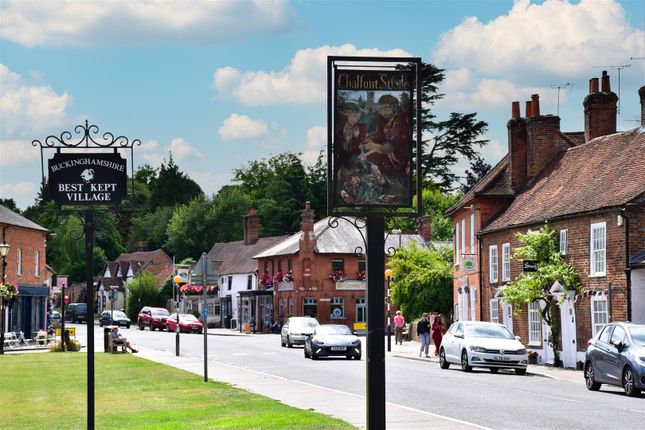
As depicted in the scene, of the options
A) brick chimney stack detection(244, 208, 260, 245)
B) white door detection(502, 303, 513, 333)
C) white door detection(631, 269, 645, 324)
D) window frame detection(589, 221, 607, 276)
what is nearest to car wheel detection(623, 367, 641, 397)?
white door detection(631, 269, 645, 324)

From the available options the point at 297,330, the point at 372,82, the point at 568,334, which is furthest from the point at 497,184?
the point at 372,82

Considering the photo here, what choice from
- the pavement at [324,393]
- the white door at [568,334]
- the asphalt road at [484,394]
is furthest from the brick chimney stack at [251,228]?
the white door at [568,334]

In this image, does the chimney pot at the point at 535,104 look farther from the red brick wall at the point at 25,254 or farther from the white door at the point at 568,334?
the red brick wall at the point at 25,254

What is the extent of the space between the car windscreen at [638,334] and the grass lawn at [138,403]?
8705 mm

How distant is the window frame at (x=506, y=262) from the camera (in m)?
47.3

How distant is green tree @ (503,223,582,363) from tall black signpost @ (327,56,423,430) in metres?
27.2

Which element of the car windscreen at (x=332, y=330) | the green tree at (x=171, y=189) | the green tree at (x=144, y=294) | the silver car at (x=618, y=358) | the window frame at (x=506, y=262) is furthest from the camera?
the green tree at (x=171, y=189)

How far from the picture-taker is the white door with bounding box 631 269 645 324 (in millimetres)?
36062

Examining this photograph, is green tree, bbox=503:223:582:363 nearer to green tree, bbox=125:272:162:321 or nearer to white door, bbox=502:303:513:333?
white door, bbox=502:303:513:333

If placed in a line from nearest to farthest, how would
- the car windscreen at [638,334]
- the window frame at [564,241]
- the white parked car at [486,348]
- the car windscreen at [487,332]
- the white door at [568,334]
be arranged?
the car windscreen at [638,334] → the white parked car at [486,348] → the car windscreen at [487,332] → the white door at [568,334] → the window frame at [564,241]

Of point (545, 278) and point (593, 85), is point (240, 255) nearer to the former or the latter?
point (593, 85)

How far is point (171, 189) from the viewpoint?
15712 cm

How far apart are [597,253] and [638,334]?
11.7 metres

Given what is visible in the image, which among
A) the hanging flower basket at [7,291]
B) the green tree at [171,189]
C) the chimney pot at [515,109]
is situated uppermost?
the green tree at [171,189]
